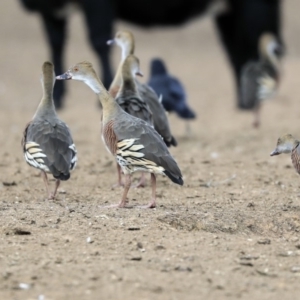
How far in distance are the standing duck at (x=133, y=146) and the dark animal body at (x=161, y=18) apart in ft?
22.9

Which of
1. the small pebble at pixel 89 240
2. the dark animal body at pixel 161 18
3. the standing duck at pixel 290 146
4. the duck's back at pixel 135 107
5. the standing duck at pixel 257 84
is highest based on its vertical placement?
the dark animal body at pixel 161 18

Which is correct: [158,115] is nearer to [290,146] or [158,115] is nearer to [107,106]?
[107,106]

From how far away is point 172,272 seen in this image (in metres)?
4.79

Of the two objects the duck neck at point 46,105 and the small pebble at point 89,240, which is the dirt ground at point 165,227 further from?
the duck neck at point 46,105

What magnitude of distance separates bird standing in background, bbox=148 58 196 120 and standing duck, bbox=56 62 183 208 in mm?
3104

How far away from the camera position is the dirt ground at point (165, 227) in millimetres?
4602

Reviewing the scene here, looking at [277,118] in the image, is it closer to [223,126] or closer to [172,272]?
[223,126]

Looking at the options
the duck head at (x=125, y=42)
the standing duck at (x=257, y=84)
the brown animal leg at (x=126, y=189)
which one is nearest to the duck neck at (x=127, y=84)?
the brown animal leg at (x=126, y=189)

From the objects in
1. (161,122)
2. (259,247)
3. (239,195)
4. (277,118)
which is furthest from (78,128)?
(259,247)

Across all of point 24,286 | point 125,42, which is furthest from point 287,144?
point 125,42

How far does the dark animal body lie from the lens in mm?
13742

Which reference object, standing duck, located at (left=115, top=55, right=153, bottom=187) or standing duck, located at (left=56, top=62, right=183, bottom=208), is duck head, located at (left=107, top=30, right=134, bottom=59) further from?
standing duck, located at (left=56, top=62, right=183, bottom=208)

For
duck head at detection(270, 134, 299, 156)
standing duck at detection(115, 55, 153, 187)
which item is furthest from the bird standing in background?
duck head at detection(270, 134, 299, 156)

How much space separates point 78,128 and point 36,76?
7.98 meters
